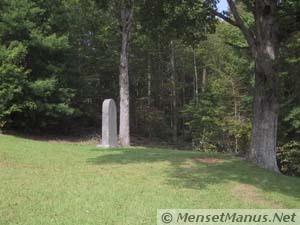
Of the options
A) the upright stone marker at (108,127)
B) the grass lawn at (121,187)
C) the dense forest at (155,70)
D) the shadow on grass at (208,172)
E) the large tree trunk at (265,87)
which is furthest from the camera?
the upright stone marker at (108,127)

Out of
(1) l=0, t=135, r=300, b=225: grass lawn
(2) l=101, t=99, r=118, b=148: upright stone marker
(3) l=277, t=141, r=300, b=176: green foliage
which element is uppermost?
(2) l=101, t=99, r=118, b=148: upright stone marker

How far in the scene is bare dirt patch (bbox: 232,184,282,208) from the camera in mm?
7801

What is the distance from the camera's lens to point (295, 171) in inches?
810

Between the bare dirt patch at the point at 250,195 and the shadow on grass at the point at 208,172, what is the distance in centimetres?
35

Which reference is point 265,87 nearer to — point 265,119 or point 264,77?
point 264,77

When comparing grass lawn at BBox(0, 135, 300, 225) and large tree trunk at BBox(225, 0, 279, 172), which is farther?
large tree trunk at BBox(225, 0, 279, 172)

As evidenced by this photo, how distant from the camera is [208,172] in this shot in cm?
1071

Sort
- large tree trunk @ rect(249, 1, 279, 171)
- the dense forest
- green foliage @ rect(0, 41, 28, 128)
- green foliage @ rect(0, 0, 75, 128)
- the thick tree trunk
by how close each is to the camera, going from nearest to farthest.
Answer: large tree trunk @ rect(249, 1, 279, 171) < the thick tree trunk < the dense forest < green foliage @ rect(0, 41, 28, 128) < green foliage @ rect(0, 0, 75, 128)

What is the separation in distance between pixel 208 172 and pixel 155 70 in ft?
68.2

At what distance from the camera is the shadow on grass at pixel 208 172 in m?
9.36

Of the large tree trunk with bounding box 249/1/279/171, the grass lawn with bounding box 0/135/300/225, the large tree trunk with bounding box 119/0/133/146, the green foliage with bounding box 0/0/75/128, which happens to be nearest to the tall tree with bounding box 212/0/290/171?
the large tree trunk with bounding box 249/1/279/171

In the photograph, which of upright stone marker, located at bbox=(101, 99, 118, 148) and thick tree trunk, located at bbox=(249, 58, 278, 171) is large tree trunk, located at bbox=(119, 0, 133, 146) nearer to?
upright stone marker, located at bbox=(101, 99, 118, 148)

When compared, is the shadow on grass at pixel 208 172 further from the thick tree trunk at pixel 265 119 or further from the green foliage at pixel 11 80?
the green foliage at pixel 11 80

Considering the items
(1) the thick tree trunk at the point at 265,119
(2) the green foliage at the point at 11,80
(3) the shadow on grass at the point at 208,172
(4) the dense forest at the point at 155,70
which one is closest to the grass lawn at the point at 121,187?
(3) the shadow on grass at the point at 208,172
